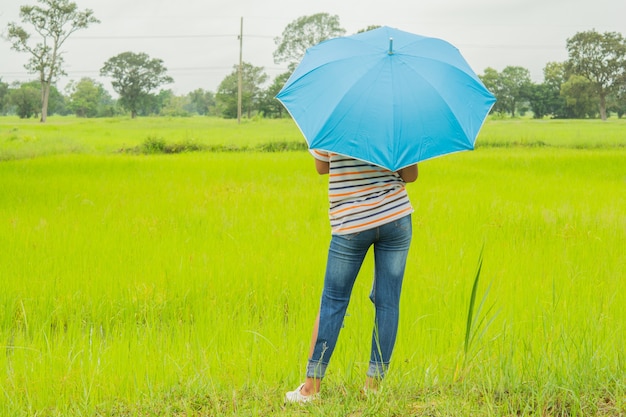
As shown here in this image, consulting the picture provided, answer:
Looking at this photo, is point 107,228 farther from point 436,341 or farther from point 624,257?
point 624,257

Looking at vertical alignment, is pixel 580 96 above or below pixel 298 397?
above

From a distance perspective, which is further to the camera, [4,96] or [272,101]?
[272,101]

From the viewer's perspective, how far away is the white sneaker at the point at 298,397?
2.34 metres

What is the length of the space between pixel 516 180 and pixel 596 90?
913 inches

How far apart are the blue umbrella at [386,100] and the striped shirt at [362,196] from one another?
0.16m

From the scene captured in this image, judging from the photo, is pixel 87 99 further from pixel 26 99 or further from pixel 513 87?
pixel 513 87

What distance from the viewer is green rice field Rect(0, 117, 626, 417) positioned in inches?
96.7

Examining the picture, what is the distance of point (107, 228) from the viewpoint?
5824 millimetres

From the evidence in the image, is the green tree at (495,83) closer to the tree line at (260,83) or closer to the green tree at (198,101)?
the tree line at (260,83)

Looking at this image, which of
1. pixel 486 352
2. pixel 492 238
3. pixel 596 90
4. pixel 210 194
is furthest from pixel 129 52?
pixel 486 352

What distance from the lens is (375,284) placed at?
2404mm

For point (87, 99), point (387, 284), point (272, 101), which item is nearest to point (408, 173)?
point (387, 284)

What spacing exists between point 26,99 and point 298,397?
31702mm

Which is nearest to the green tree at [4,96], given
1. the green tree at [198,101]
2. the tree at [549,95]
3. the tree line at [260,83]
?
the tree line at [260,83]
